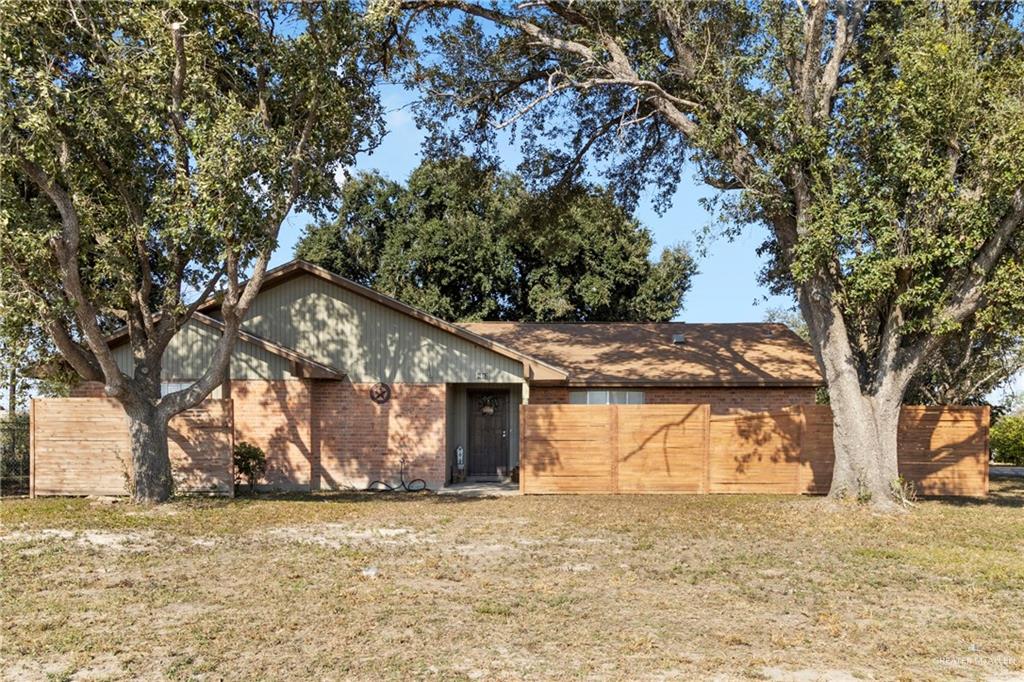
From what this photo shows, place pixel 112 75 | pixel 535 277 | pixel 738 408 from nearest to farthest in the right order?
pixel 112 75, pixel 738 408, pixel 535 277

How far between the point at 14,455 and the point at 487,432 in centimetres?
1097

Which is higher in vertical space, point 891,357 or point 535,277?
point 535,277

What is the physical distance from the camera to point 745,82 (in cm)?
1516

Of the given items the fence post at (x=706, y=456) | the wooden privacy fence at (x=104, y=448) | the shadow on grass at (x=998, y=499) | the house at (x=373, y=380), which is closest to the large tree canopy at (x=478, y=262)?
the house at (x=373, y=380)

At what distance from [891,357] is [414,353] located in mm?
10227

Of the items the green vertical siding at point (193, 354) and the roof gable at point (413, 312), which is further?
the roof gable at point (413, 312)

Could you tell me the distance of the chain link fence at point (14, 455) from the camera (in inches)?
719

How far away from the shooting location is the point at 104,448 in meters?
17.1

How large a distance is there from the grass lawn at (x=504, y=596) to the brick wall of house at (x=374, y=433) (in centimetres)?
487

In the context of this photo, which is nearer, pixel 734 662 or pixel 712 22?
pixel 734 662

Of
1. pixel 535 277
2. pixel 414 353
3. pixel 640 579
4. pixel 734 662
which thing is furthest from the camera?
pixel 535 277

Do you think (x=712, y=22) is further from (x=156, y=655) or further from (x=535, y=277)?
(x=535, y=277)

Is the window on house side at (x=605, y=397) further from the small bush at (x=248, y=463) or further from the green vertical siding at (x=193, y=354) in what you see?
the small bush at (x=248, y=463)

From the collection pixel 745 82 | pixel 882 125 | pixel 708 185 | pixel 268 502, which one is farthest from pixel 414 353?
pixel 882 125
